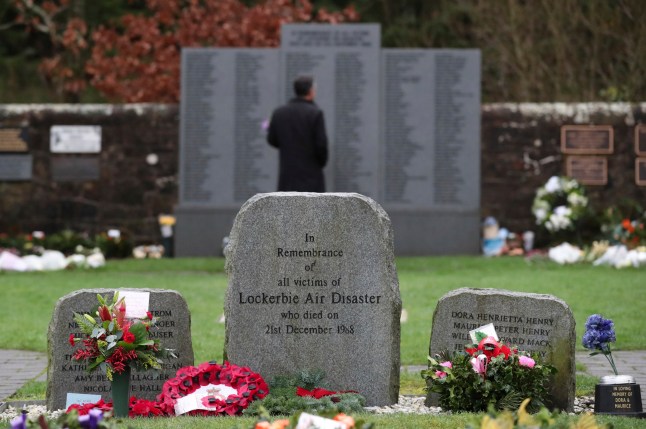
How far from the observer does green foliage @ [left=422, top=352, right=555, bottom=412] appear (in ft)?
22.5

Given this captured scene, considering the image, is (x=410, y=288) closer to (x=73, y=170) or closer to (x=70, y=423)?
(x=73, y=170)

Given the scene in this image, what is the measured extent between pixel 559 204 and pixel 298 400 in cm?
1068

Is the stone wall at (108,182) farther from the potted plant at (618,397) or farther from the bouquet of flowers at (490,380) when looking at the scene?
the potted plant at (618,397)

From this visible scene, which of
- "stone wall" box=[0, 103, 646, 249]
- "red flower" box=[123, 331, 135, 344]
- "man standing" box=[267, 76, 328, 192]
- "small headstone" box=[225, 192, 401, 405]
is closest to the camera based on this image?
"red flower" box=[123, 331, 135, 344]

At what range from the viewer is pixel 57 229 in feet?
58.6

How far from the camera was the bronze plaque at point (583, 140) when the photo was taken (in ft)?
57.4

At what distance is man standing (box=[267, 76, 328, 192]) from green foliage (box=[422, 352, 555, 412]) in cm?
732

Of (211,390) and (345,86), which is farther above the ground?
Result: (345,86)

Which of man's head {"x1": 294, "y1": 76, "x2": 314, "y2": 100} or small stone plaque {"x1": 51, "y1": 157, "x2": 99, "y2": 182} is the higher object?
man's head {"x1": 294, "y1": 76, "x2": 314, "y2": 100}

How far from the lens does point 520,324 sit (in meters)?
7.41

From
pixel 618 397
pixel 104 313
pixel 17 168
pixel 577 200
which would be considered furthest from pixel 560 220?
pixel 104 313

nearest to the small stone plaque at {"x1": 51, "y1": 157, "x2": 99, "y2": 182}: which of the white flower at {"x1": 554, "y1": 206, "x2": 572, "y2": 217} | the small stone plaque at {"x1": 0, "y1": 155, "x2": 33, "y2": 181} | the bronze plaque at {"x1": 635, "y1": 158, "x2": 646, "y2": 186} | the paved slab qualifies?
the small stone plaque at {"x1": 0, "y1": 155, "x2": 33, "y2": 181}

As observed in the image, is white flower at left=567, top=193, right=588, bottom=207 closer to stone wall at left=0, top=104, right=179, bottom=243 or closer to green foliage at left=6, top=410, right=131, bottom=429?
stone wall at left=0, top=104, right=179, bottom=243

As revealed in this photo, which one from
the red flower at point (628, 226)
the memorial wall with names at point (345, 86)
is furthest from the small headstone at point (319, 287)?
the memorial wall with names at point (345, 86)
